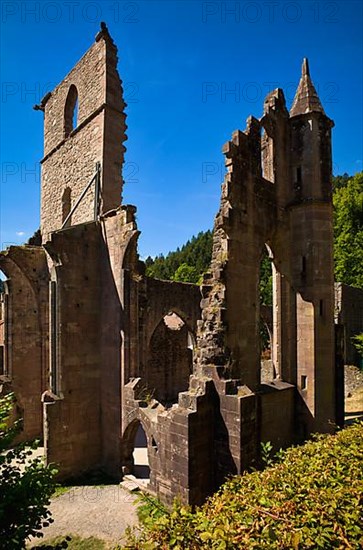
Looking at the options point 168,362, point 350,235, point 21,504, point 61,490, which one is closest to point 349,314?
point 350,235

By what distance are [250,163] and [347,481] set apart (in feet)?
28.1

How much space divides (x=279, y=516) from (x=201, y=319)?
6960 millimetres

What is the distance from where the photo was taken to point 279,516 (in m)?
3.14

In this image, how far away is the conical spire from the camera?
12.1 m

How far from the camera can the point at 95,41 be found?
13938 mm

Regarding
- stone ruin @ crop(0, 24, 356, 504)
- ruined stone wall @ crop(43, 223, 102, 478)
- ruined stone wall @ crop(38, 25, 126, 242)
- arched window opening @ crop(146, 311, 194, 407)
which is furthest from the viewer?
arched window opening @ crop(146, 311, 194, 407)

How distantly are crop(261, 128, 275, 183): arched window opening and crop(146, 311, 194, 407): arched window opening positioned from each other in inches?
433

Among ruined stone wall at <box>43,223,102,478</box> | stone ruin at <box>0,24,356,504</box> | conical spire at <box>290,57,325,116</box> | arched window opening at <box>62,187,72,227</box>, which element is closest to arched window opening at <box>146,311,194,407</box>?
stone ruin at <box>0,24,356,504</box>

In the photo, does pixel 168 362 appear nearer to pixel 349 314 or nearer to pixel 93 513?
pixel 349 314

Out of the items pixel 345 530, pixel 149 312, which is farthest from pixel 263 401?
pixel 149 312

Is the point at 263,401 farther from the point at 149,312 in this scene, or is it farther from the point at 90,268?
the point at 149,312

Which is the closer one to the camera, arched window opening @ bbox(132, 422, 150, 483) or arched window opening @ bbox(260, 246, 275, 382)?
arched window opening @ bbox(132, 422, 150, 483)

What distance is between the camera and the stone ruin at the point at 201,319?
8398 mm

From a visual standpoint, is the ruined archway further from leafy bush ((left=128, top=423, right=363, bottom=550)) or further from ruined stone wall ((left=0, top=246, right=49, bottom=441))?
leafy bush ((left=128, top=423, right=363, bottom=550))
